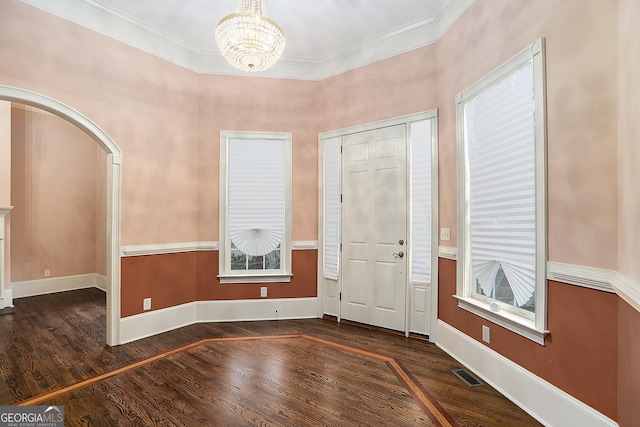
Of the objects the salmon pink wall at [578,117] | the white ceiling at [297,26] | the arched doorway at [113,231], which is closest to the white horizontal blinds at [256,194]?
the white ceiling at [297,26]

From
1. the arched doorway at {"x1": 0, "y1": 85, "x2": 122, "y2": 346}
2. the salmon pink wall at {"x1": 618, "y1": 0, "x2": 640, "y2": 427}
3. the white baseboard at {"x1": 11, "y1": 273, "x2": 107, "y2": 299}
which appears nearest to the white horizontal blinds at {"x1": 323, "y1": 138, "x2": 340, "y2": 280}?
the arched doorway at {"x1": 0, "y1": 85, "x2": 122, "y2": 346}

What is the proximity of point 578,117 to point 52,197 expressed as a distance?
7319 millimetres

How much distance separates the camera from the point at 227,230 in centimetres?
423

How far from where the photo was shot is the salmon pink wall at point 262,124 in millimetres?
4219

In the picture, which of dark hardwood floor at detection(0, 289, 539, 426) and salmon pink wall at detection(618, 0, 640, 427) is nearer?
salmon pink wall at detection(618, 0, 640, 427)

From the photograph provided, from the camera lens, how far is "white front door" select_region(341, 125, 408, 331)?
12.3 ft

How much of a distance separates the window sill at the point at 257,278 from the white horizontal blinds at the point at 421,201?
1.65 meters

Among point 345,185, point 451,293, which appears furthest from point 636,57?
point 345,185

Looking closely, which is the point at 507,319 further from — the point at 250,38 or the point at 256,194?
the point at 256,194

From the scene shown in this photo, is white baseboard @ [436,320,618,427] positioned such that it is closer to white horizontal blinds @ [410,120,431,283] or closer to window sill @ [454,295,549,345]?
window sill @ [454,295,549,345]

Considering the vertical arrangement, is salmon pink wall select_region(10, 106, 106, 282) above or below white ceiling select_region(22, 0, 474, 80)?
below

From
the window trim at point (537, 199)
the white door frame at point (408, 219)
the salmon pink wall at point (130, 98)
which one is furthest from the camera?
the white door frame at point (408, 219)

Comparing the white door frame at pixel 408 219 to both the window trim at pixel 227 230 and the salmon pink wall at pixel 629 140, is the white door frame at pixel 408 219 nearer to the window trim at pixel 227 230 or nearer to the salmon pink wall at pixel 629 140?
the window trim at pixel 227 230

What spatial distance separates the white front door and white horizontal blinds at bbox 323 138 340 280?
0.10 meters
